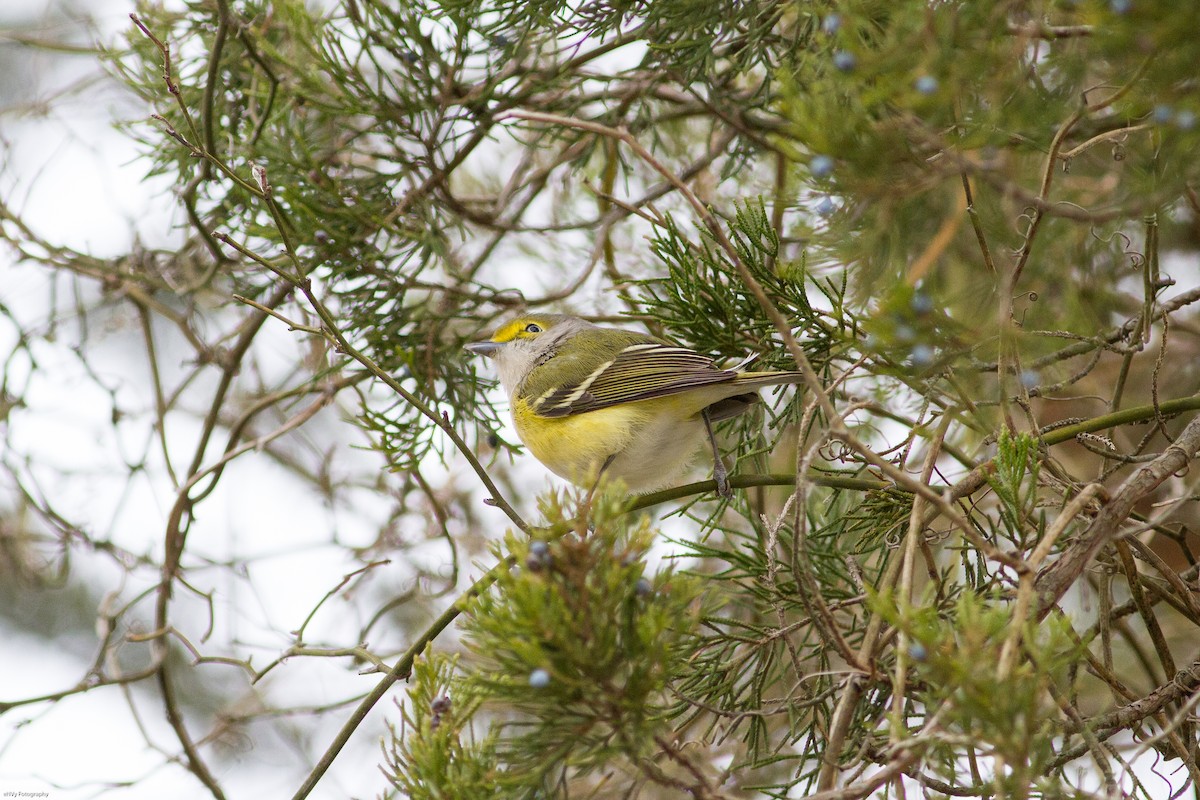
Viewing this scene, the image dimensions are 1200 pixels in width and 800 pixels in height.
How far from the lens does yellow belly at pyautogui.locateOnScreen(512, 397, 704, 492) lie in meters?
2.56

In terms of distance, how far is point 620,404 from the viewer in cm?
260

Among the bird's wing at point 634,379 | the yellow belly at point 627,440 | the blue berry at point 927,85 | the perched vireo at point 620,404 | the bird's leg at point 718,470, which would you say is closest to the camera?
the blue berry at point 927,85

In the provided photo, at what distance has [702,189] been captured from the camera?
10.4ft

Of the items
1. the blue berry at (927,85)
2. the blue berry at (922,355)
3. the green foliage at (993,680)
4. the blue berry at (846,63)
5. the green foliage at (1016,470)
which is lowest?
the green foliage at (993,680)

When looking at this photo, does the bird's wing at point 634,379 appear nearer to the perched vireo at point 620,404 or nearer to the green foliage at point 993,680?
the perched vireo at point 620,404

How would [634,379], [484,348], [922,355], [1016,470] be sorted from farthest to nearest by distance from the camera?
[484,348]
[634,379]
[1016,470]
[922,355]

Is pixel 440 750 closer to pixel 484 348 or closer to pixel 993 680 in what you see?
pixel 993 680

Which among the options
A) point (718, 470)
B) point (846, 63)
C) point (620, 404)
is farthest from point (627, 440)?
point (846, 63)

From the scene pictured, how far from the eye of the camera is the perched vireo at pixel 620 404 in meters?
2.38

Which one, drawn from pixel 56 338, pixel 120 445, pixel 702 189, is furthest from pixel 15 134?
pixel 702 189

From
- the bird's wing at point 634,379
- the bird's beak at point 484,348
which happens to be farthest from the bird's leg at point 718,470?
the bird's beak at point 484,348

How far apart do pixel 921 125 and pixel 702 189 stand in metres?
2.05

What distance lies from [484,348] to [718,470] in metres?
0.83

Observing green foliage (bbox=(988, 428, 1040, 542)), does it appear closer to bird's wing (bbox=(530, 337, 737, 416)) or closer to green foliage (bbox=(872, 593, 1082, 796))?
green foliage (bbox=(872, 593, 1082, 796))
